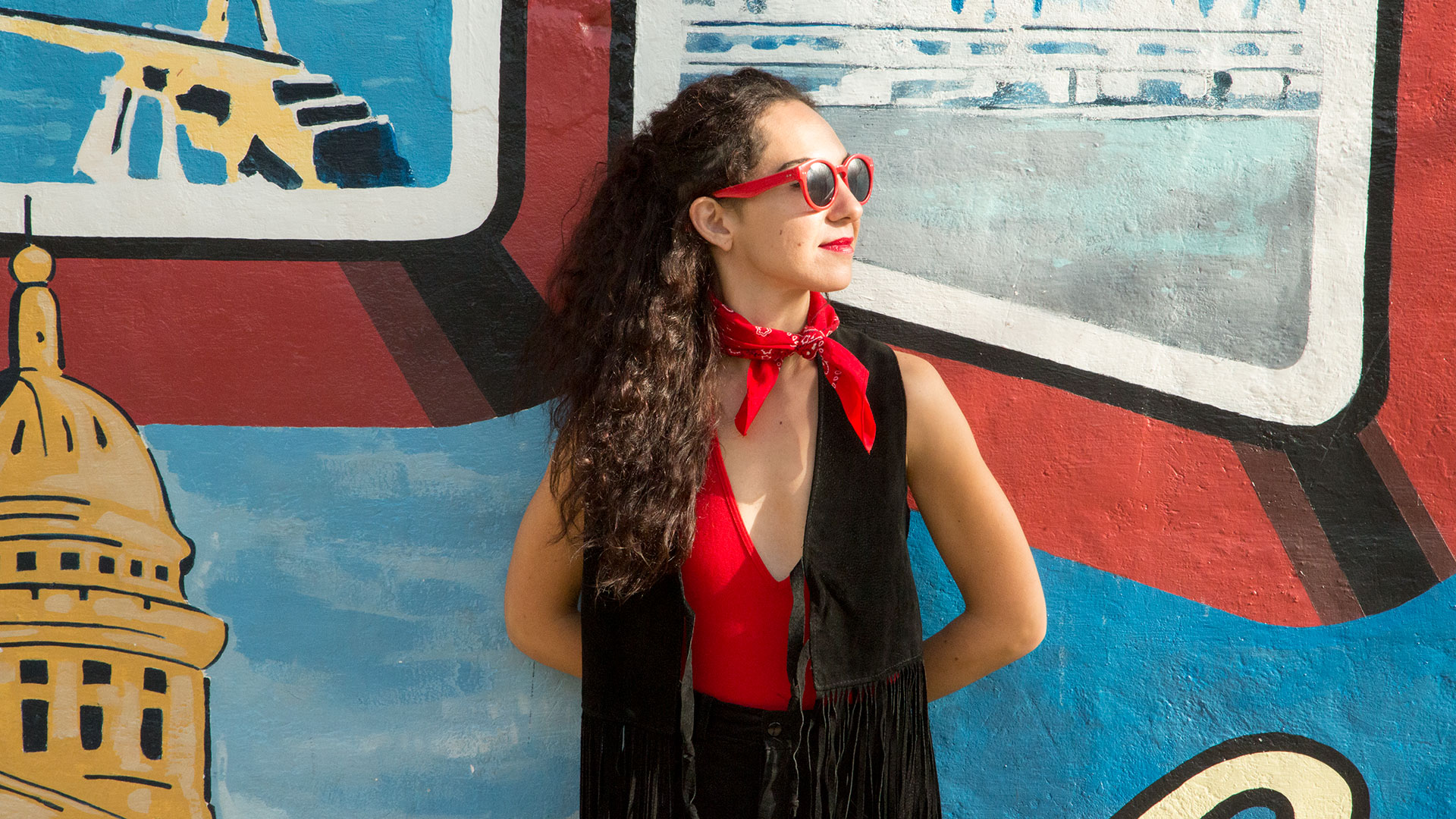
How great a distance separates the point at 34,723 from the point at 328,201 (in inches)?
54.5

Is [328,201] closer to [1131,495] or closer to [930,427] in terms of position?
[930,427]

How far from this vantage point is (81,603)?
2158 millimetres

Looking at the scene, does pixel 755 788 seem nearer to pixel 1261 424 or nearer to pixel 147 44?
pixel 1261 424

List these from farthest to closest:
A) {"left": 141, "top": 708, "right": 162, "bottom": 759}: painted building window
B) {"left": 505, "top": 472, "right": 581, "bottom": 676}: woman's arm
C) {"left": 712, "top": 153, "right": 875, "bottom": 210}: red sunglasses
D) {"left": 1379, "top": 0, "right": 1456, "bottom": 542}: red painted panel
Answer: {"left": 141, "top": 708, "right": 162, "bottom": 759}: painted building window, {"left": 1379, "top": 0, "right": 1456, "bottom": 542}: red painted panel, {"left": 505, "top": 472, "right": 581, "bottom": 676}: woman's arm, {"left": 712, "top": 153, "right": 875, "bottom": 210}: red sunglasses

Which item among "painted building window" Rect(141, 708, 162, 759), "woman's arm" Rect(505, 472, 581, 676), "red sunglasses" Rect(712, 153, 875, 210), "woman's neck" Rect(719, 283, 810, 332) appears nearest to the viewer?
"red sunglasses" Rect(712, 153, 875, 210)

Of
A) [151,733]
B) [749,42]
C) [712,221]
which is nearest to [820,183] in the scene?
[712,221]

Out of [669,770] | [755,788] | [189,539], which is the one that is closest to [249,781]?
[189,539]

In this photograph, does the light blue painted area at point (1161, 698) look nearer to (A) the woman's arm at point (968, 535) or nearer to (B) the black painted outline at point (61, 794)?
(A) the woman's arm at point (968, 535)

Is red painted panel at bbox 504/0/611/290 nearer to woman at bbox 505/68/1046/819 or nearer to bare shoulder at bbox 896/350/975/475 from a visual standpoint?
woman at bbox 505/68/1046/819

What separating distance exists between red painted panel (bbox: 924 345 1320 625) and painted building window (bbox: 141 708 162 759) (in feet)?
6.44

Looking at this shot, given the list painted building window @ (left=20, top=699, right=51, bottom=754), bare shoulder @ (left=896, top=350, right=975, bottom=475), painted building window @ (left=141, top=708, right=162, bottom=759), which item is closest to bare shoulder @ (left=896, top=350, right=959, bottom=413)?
bare shoulder @ (left=896, top=350, right=975, bottom=475)

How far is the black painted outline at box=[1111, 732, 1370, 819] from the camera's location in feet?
6.95

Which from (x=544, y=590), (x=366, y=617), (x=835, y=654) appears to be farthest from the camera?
(x=366, y=617)

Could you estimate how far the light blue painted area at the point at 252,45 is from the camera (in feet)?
7.07
